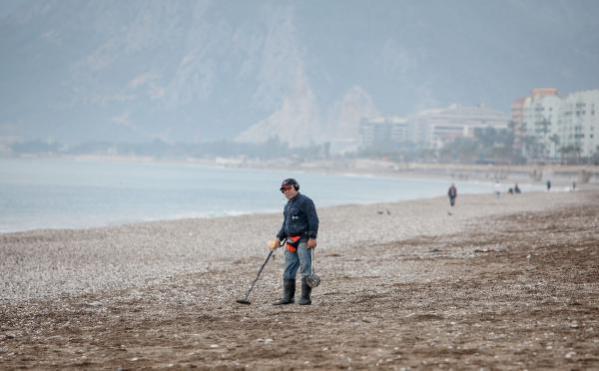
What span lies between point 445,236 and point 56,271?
47.3ft

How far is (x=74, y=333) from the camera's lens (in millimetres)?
12703

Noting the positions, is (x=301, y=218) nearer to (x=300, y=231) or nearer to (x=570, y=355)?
(x=300, y=231)

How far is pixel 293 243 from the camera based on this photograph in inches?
573

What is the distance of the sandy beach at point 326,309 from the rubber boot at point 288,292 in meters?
0.36

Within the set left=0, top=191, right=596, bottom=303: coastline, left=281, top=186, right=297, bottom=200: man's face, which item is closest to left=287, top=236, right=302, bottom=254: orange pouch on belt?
left=281, top=186, right=297, bottom=200: man's face

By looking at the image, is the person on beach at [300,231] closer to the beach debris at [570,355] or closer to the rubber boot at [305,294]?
the rubber boot at [305,294]

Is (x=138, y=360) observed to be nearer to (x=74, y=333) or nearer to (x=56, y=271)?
(x=74, y=333)

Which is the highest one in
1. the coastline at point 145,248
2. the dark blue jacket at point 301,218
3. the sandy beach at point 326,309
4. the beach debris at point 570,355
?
the dark blue jacket at point 301,218

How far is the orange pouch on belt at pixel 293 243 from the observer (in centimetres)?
1452

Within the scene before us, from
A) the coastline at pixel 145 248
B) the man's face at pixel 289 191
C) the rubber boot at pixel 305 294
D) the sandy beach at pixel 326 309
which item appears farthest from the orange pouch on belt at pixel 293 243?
the coastline at pixel 145 248

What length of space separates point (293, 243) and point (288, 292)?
846mm

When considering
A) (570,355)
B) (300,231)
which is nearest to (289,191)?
(300,231)

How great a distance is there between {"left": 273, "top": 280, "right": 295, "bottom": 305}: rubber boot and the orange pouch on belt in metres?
0.53

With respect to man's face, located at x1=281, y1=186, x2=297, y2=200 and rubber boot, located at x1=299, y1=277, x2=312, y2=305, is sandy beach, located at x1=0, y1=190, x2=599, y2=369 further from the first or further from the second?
man's face, located at x1=281, y1=186, x2=297, y2=200
